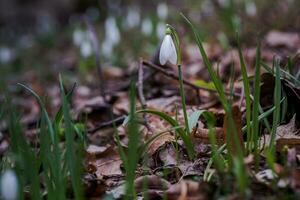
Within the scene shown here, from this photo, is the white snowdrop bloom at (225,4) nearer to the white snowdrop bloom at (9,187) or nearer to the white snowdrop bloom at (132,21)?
the white snowdrop bloom at (132,21)

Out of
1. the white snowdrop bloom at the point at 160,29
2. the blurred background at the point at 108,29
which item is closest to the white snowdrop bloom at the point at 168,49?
the blurred background at the point at 108,29

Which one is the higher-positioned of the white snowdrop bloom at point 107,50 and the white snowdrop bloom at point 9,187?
the white snowdrop bloom at point 107,50

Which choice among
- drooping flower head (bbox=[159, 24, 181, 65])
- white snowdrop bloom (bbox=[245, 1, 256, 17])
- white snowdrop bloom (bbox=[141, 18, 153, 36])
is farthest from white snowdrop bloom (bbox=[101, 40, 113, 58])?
drooping flower head (bbox=[159, 24, 181, 65])

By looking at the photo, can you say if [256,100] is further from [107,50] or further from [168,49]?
[107,50]

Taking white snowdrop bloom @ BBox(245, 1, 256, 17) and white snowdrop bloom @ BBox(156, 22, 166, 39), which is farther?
white snowdrop bloom @ BBox(245, 1, 256, 17)

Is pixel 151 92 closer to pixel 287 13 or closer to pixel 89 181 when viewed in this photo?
pixel 89 181

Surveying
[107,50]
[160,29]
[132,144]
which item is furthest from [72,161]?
[160,29]

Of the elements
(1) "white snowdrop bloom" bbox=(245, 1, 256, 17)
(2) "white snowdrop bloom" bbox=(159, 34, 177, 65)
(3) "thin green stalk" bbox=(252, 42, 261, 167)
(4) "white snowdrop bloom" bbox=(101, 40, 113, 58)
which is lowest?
(3) "thin green stalk" bbox=(252, 42, 261, 167)

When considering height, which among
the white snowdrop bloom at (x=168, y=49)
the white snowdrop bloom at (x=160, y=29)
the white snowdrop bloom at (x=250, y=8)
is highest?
the white snowdrop bloom at (x=250, y=8)

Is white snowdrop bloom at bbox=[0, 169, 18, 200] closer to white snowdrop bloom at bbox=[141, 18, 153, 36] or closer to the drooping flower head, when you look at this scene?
the drooping flower head
